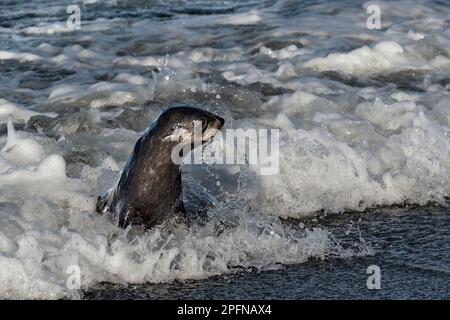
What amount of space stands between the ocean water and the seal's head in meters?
0.51

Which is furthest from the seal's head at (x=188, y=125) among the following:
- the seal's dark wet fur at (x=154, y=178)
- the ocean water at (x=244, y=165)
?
the ocean water at (x=244, y=165)

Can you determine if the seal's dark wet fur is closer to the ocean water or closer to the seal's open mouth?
the seal's open mouth

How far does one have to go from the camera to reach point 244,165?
7270 mm

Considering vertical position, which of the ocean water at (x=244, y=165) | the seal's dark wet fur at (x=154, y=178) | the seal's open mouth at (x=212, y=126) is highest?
the seal's open mouth at (x=212, y=126)

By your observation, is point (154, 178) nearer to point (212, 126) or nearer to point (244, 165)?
point (212, 126)

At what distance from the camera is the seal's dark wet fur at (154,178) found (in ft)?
19.6

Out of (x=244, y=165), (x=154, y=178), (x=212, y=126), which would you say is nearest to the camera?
(x=212, y=126)

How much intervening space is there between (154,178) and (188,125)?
392 millimetres

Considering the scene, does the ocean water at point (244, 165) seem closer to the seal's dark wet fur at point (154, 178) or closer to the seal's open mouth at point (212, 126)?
the seal's dark wet fur at point (154, 178)

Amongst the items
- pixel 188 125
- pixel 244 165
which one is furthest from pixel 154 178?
pixel 244 165

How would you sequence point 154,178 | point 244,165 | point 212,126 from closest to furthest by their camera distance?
point 212,126 < point 154,178 < point 244,165

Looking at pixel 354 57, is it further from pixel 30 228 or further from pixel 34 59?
pixel 30 228

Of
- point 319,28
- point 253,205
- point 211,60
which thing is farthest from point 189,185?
point 319,28

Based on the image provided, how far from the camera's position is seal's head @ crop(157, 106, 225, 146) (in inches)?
235
